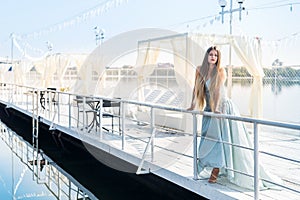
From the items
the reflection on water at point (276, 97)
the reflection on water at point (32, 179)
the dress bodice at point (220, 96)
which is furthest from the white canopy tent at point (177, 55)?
the dress bodice at point (220, 96)

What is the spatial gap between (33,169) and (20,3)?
12952 millimetres

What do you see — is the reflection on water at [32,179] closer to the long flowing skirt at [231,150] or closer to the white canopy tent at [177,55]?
the white canopy tent at [177,55]

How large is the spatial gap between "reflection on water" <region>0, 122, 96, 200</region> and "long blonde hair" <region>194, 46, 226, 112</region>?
8.37ft

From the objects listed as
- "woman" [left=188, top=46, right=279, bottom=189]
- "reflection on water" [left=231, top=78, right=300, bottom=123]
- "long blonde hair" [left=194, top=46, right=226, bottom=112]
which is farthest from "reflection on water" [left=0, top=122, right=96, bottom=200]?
"reflection on water" [left=231, top=78, right=300, bottom=123]

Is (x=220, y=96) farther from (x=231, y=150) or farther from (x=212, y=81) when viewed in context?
(x=231, y=150)

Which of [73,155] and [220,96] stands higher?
[220,96]

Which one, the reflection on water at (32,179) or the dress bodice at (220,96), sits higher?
the dress bodice at (220,96)

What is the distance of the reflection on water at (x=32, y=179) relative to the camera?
217 inches

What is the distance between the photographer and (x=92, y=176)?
598 cm

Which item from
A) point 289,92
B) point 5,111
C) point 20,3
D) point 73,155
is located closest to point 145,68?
point 73,155

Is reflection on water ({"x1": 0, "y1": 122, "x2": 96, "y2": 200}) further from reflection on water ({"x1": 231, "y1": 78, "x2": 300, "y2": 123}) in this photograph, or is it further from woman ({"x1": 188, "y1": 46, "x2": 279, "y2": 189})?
reflection on water ({"x1": 231, "y1": 78, "x2": 300, "y2": 123})

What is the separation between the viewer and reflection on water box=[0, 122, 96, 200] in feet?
18.0

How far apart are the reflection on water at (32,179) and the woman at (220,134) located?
2.44 meters

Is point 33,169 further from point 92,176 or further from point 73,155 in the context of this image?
point 92,176
